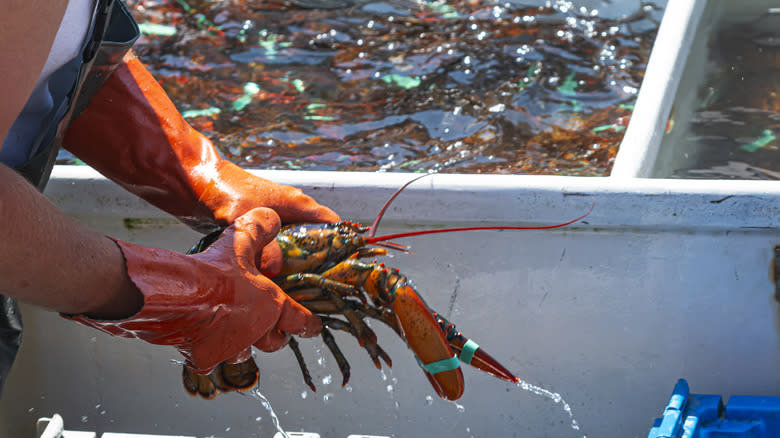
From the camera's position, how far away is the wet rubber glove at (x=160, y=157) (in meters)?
1.57

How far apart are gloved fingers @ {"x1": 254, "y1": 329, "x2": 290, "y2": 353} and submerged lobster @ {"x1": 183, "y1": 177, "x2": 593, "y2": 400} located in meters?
0.07

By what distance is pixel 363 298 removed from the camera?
1.45m

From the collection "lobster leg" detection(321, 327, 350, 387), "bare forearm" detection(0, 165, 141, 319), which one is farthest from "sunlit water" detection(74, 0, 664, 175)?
"bare forearm" detection(0, 165, 141, 319)

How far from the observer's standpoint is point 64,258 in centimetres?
106

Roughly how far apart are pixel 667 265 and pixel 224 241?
1.03 meters

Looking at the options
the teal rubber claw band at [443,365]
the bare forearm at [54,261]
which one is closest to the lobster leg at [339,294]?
the teal rubber claw band at [443,365]

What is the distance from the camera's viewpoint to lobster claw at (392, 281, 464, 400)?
1.37 m

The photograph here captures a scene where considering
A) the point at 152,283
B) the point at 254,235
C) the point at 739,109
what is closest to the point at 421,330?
the point at 254,235

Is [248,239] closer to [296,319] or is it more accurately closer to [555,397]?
[296,319]

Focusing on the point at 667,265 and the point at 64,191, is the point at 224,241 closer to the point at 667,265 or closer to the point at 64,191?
the point at 64,191

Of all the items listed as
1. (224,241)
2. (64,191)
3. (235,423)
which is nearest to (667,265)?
(224,241)

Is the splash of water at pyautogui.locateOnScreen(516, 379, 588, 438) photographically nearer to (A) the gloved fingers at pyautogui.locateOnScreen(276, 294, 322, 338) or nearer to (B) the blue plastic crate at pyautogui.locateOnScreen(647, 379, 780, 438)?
(B) the blue plastic crate at pyautogui.locateOnScreen(647, 379, 780, 438)

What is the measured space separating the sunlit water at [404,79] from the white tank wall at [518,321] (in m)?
0.83

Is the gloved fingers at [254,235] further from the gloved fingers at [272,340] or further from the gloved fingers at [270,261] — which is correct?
the gloved fingers at [272,340]
